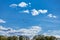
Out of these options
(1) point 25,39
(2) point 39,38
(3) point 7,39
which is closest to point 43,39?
(2) point 39,38

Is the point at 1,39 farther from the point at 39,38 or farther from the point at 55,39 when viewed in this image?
the point at 55,39

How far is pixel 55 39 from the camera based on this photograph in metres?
60.8

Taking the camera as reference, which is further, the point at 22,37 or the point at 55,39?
the point at 22,37

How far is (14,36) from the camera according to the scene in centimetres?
6297

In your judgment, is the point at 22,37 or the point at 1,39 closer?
the point at 1,39

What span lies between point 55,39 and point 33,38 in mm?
6686

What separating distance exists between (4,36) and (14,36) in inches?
114

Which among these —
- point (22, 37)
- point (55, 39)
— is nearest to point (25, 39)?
point (22, 37)

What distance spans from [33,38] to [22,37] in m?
3.72

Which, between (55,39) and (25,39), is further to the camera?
(25,39)

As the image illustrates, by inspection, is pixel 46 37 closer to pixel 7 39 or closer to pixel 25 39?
pixel 25 39

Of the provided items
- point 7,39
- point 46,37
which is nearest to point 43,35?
point 46,37

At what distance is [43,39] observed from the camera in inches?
2429

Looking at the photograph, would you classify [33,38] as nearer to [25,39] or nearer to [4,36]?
[25,39]
